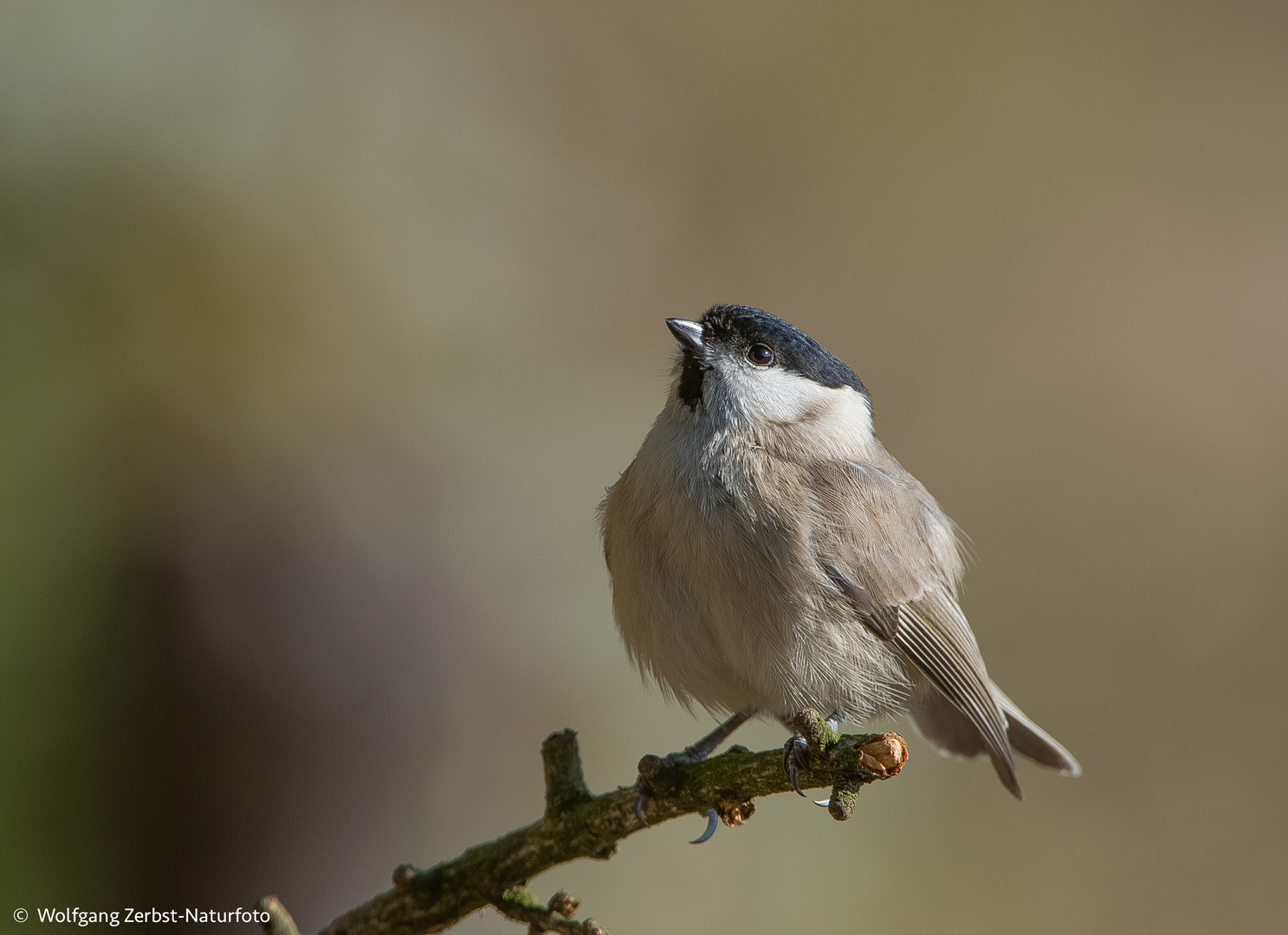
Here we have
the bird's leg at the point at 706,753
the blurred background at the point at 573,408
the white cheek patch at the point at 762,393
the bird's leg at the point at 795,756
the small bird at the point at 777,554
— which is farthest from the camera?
the blurred background at the point at 573,408

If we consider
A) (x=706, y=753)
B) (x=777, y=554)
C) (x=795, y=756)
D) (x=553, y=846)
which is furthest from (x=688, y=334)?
(x=553, y=846)

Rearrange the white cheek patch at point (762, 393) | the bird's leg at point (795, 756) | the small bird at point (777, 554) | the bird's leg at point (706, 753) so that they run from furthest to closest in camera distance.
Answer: the white cheek patch at point (762, 393) < the small bird at point (777, 554) < the bird's leg at point (706, 753) < the bird's leg at point (795, 756)

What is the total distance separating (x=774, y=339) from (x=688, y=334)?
24cm

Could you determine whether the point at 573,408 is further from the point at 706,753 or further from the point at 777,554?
the point at 777,554

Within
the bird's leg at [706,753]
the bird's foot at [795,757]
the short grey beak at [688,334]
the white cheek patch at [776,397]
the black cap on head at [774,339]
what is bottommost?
the bird's foot at [795,757]

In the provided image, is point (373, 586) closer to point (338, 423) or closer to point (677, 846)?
point (338, 423)

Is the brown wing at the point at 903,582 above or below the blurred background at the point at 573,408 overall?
below

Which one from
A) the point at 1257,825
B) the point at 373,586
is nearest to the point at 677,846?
the point at 373,586

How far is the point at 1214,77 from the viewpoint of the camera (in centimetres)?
575

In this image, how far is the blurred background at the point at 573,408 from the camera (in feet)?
12.3

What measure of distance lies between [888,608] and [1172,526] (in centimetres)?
362

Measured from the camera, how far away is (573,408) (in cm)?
499

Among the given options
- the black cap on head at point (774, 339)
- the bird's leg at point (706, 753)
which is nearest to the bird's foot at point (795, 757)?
the bird's leg at point (706, 753)

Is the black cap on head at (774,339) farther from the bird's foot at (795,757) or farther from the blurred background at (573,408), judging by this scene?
the blurred background at (573,408)
